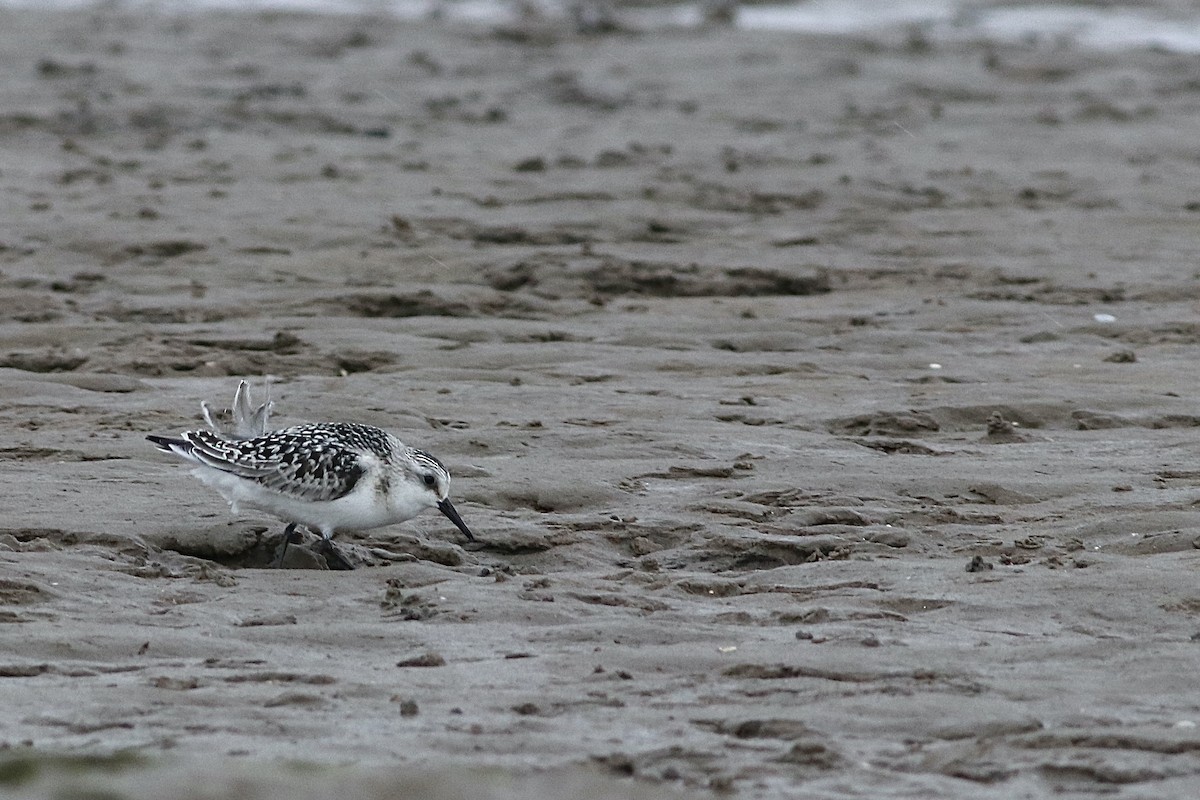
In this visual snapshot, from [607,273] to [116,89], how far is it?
7.17m

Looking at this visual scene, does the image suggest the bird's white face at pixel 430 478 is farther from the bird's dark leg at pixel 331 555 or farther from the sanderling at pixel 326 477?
the bird's dark leg at pixel 331 555

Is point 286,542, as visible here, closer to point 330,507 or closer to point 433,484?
point 330,507

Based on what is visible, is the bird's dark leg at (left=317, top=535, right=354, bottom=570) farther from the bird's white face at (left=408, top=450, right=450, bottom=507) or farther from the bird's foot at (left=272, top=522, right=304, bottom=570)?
the bird's white face at (left=408, top=450, right=450, bottom=507)

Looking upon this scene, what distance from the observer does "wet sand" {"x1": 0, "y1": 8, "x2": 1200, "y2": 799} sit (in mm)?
5055

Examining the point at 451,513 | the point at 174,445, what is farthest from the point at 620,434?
the point at 174,445

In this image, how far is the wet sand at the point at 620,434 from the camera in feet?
16.6

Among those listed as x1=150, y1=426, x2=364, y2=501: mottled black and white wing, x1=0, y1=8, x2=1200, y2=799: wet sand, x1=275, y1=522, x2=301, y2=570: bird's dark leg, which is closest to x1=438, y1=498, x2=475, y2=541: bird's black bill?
x1=0, y1=8, x2=1200, y2=799: wet sand

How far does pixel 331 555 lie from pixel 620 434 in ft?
5.43

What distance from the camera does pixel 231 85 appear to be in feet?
56.4

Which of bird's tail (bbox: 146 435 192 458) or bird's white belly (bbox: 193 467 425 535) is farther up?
bird's tail (bbox: 146 435 192 458)

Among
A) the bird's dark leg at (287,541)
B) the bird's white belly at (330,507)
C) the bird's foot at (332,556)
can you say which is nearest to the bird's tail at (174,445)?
the bird's white belly at (330,507)

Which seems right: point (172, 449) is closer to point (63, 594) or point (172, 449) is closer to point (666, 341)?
point (63, 594)

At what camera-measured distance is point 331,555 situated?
6879mm

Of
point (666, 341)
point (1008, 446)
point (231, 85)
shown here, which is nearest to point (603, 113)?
point (231, 85)
